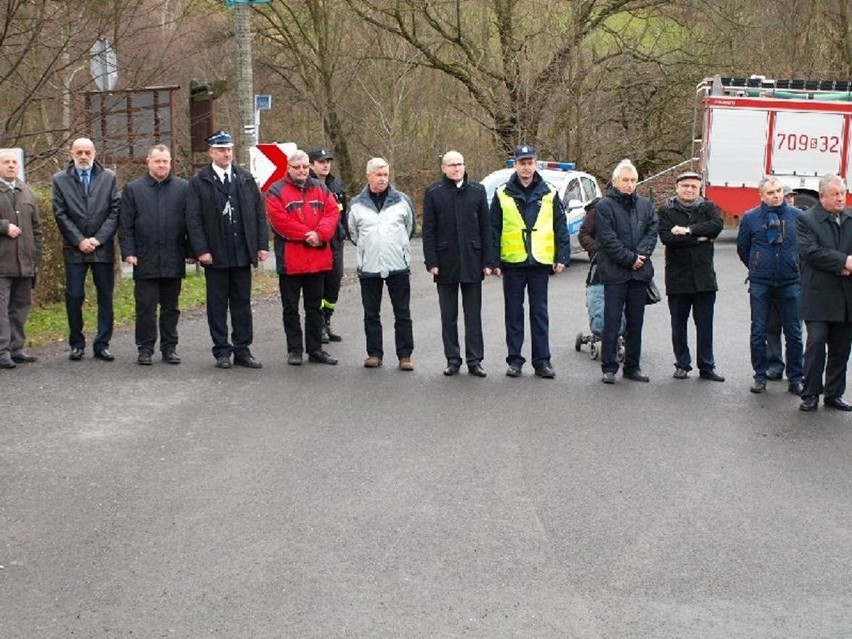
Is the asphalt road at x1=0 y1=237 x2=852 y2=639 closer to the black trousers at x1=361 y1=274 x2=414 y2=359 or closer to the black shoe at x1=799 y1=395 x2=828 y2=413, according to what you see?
the black shoe at x1=799 y1=395 x2=828 y2=413

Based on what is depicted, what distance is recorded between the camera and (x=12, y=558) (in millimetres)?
6000

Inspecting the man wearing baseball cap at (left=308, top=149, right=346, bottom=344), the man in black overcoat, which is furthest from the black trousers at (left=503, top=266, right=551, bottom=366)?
the man in black overcoat

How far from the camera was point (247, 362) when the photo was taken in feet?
37.1

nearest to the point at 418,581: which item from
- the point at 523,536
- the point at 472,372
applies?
the point at 523,536

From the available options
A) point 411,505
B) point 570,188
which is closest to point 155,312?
point 411,505

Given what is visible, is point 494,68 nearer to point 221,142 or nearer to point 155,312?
point 221,142

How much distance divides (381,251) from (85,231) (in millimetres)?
2695

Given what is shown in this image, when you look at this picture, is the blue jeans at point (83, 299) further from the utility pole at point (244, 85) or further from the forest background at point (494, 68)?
the forest background at point (494, 68)

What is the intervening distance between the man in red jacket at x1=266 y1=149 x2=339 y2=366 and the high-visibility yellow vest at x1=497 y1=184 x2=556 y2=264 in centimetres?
160

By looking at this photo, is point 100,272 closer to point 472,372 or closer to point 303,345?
point 303,345

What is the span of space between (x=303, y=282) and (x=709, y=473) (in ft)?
16.4

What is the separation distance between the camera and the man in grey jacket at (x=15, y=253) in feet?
36.4

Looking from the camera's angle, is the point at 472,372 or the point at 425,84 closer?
the point at 472,372

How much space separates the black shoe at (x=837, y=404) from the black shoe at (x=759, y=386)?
67 cm
